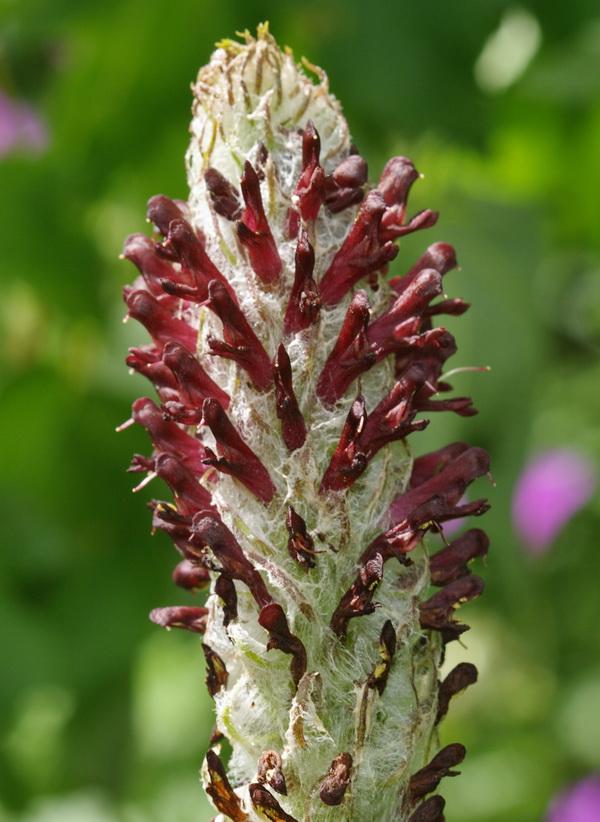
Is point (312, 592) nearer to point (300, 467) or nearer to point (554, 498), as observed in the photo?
point (300, 467)

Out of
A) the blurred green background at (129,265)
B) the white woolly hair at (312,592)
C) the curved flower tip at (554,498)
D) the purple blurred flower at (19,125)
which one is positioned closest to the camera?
the white woolly hair at (312,592)

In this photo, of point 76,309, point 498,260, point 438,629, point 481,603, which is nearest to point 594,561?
point 481,603

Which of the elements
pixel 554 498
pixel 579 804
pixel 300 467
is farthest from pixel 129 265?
pixel 579 804

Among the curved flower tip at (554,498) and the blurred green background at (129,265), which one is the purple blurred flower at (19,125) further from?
the curved flower tip at (554,498)

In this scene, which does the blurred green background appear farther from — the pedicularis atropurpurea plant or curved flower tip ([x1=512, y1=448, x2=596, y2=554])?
the pedicularis atropurpurea plant

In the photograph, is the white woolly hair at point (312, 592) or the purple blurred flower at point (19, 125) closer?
the white woolly hair at point (312, 592)

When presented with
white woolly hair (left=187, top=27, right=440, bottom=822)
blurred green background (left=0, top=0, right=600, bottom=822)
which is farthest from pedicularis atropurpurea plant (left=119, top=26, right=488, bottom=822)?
blurred green background (left=0, top=0, right=600, bottom=822)

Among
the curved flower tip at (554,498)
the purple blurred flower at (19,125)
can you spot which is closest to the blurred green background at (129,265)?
the purple blurred flower at (19,125)
